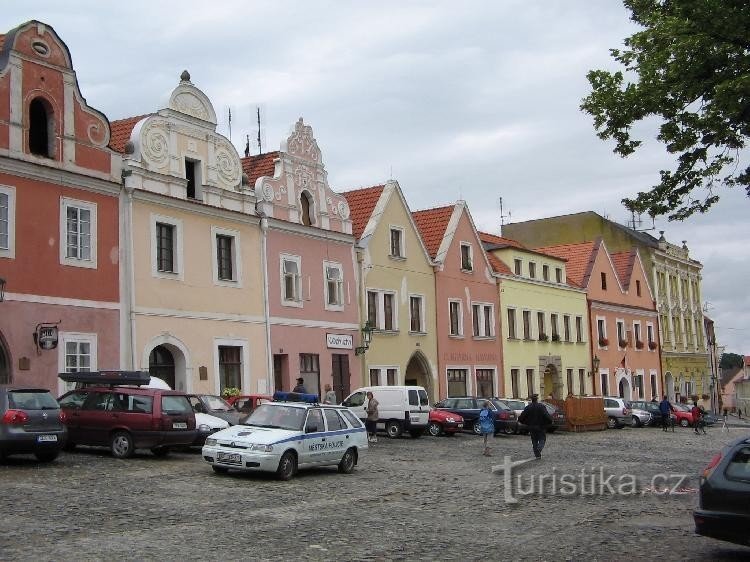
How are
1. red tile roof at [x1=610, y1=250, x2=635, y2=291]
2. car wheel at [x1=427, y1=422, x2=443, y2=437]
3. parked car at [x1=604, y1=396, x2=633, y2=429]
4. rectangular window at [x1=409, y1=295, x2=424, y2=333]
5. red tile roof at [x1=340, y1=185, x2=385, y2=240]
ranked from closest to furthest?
car wheel at [x1=427, y1=422, x2=443, y2=437]
red tile roof at [x1=340, y1=185, x2=385, y2=240]
rectangular window at [x1=409, y1=295, x2=424, y2=333]
parked car at [x1=604, y1=396, x2=633, y2=429]
red tile roof at [x1=610, y1=250, x2=635, y2=291]

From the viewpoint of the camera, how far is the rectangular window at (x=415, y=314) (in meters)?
42.3

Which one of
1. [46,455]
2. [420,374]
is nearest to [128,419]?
[46,455]

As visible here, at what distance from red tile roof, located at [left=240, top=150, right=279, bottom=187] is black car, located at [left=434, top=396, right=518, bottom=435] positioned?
11.2 meters

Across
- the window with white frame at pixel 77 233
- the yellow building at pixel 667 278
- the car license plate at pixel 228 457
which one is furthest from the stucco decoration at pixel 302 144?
the yellow building at pixel 667 278

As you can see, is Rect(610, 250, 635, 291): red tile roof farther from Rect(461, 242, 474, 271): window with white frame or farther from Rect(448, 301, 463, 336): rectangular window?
Rect(448, 301, 463, 336): rectangular window

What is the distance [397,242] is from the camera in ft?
139

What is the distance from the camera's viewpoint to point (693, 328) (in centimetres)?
7644

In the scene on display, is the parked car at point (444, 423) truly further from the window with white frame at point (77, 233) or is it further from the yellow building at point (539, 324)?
the yellow building at point (539, 324)

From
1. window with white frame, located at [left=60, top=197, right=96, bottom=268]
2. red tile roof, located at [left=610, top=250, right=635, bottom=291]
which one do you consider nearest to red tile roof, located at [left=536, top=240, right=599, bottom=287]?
red tile roof, located at [left=610, top=250, right=635, bottom=291]

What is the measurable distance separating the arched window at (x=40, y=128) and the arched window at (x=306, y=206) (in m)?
11.9

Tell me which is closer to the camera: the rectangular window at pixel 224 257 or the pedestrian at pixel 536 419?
the pedestrian at pixel 536 419

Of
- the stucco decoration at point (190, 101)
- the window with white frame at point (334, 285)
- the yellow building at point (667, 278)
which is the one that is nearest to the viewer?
the stucco decoration at point (190, 101)

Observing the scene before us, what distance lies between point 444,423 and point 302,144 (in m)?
12.1

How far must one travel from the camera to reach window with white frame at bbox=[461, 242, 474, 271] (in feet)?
155
